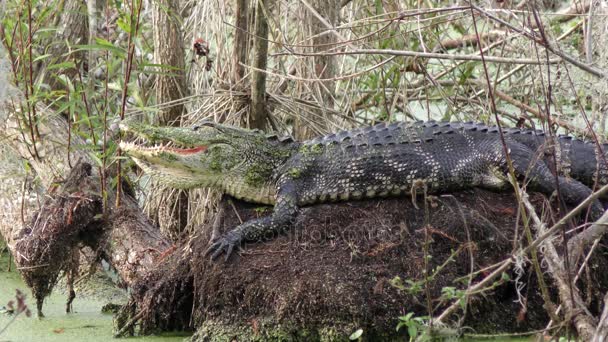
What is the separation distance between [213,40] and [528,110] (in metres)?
2.39

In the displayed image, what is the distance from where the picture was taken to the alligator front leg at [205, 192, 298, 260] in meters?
4.73

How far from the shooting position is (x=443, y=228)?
4727mm

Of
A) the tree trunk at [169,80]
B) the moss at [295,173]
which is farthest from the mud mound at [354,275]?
the tree trunk at [169,80]

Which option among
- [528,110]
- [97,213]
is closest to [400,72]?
[528,110]

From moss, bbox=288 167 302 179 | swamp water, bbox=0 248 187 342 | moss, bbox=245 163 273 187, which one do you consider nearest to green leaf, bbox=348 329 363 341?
swamp water, bbox=0 248 187 342

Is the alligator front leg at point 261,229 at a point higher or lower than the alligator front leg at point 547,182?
lower

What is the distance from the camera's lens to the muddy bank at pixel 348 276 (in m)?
4.41

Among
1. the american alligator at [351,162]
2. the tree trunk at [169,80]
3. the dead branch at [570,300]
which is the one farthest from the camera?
the tree trunk at [169,80]

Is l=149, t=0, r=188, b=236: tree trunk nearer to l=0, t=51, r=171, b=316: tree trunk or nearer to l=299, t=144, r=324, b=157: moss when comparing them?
l=0, t=51, r=171, b=316: tree trunk

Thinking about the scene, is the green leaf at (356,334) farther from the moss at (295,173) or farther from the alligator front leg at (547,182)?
the alligator front leg at (547,182)

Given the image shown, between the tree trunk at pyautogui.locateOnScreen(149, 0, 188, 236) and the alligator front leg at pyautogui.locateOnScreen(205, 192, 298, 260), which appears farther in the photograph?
the tree trunk at pyautogui.locateOnScreen(149, 0, 188, 236)

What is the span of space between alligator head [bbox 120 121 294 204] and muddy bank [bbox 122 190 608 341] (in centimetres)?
27

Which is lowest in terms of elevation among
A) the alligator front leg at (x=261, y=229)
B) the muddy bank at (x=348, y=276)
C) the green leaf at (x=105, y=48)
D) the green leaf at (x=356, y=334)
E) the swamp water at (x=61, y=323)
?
the swamp water at (x=61, y=323)

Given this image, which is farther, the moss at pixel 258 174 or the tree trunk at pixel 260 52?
the tree trunk at pixel 260 52
